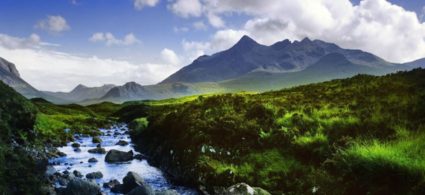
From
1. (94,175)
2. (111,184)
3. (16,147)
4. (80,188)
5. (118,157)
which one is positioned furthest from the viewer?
(118,157)

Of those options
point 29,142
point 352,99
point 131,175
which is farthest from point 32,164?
point 352,99

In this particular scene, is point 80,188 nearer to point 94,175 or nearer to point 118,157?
point 94,175

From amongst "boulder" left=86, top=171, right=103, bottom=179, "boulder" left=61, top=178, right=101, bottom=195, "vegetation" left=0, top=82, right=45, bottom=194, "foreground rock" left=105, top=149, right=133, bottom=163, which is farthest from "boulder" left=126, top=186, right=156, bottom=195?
"foreground rock" left=105, top=149, right=133, bottom=163

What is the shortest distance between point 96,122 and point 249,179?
244 ft

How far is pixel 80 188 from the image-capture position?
74.5ft

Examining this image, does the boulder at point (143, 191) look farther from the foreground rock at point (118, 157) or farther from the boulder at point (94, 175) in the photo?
the foreground rock at point (118, 157)

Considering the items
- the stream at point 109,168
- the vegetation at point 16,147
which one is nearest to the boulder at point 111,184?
the stream at point 109,168

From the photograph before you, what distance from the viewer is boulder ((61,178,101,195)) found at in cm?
2258

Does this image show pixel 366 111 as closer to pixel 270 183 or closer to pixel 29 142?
pixel 270 183

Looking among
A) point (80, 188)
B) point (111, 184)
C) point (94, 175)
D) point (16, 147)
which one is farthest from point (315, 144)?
point (16, 147)

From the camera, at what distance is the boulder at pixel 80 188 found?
22.6 m

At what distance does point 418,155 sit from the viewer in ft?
43.0

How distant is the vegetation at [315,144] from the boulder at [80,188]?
17.4 ft

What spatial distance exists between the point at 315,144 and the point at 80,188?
1207 centimetres
